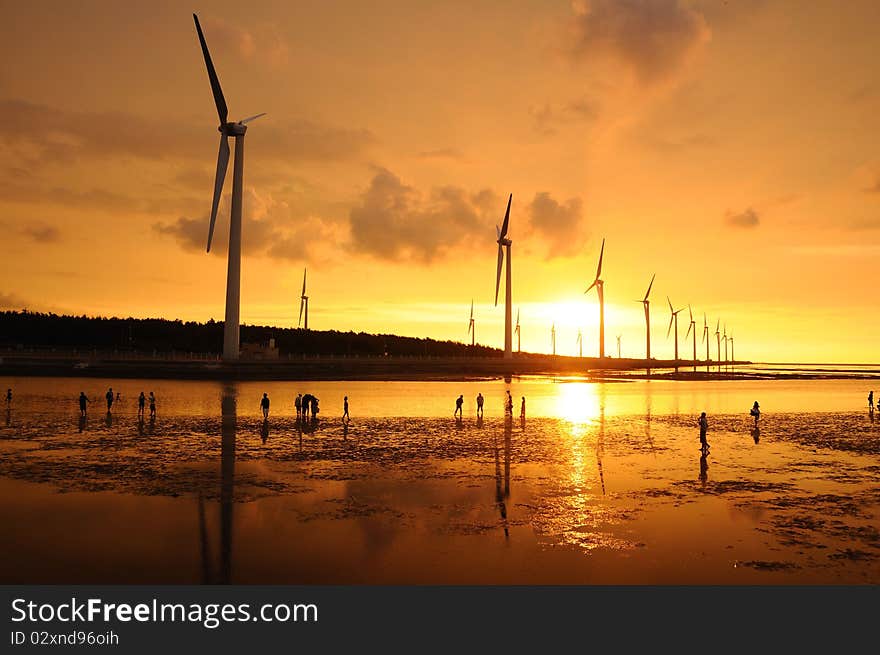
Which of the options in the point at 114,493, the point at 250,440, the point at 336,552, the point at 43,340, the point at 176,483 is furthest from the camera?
the point at 43,340

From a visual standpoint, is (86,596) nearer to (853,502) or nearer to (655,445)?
(853,502)

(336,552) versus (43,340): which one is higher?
(43,340)

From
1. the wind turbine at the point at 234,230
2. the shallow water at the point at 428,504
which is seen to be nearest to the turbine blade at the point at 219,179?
the wind turbine at the point at 234,230

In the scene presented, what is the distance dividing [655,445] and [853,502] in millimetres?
12855

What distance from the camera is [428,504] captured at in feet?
63.2

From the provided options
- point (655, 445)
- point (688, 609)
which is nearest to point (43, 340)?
point (655, 445)

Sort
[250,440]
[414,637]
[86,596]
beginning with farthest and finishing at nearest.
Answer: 1. [250,440]
2. [86,596]
3. [414,637]

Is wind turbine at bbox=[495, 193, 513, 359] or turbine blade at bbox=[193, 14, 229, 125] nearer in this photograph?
turbine blade at bbox=[193, 14, 229, 125]

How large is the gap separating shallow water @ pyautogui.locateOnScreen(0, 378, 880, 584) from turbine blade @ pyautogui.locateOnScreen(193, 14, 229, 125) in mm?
66440

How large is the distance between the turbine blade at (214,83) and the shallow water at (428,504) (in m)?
66.4

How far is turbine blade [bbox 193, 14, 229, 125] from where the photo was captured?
8831 cm

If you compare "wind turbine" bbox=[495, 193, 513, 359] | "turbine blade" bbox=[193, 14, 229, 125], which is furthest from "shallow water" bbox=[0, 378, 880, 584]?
"wind turbine" bbox=[495, 193, 513, 359]

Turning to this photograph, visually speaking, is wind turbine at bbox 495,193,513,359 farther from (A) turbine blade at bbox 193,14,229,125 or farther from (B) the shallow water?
(B) the shallow water

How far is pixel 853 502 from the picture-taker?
2019cm
